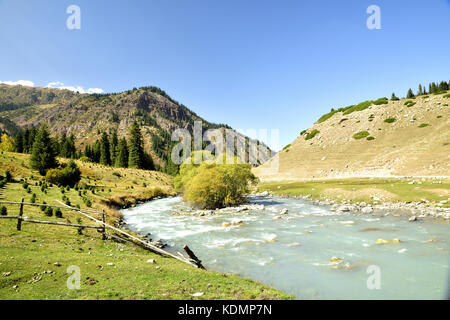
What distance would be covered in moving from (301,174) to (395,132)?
30922mm

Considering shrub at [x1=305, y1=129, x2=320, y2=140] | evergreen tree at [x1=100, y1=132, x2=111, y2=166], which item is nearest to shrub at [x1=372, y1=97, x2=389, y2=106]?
shrub at [x1=305, y1=129, x2=320, y2=140]

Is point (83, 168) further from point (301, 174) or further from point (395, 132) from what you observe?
point (395, 132)

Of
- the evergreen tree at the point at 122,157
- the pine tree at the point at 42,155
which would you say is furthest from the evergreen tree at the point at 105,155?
the pine tree at the point at 42,155

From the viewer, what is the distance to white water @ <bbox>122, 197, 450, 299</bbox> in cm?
1109

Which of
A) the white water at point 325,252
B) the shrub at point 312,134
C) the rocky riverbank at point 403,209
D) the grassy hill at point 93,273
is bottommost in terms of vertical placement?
the white water at point 325,252

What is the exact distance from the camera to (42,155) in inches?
2044

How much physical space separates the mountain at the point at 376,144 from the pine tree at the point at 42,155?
218ft

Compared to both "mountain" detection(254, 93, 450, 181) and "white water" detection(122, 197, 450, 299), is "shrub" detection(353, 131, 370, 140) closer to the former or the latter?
"mountain" detection(254, 93, 450, 181)

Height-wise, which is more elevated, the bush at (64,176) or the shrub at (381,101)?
the shrub at (381,101)

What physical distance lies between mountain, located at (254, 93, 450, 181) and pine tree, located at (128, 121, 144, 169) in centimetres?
5307

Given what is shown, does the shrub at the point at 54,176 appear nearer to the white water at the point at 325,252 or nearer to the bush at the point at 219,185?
the bush at the point at 219,185

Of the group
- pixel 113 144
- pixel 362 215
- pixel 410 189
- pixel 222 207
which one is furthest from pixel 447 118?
pixel 113 144

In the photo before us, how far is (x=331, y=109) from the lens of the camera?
371ft

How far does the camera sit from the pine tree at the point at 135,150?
9788cm
